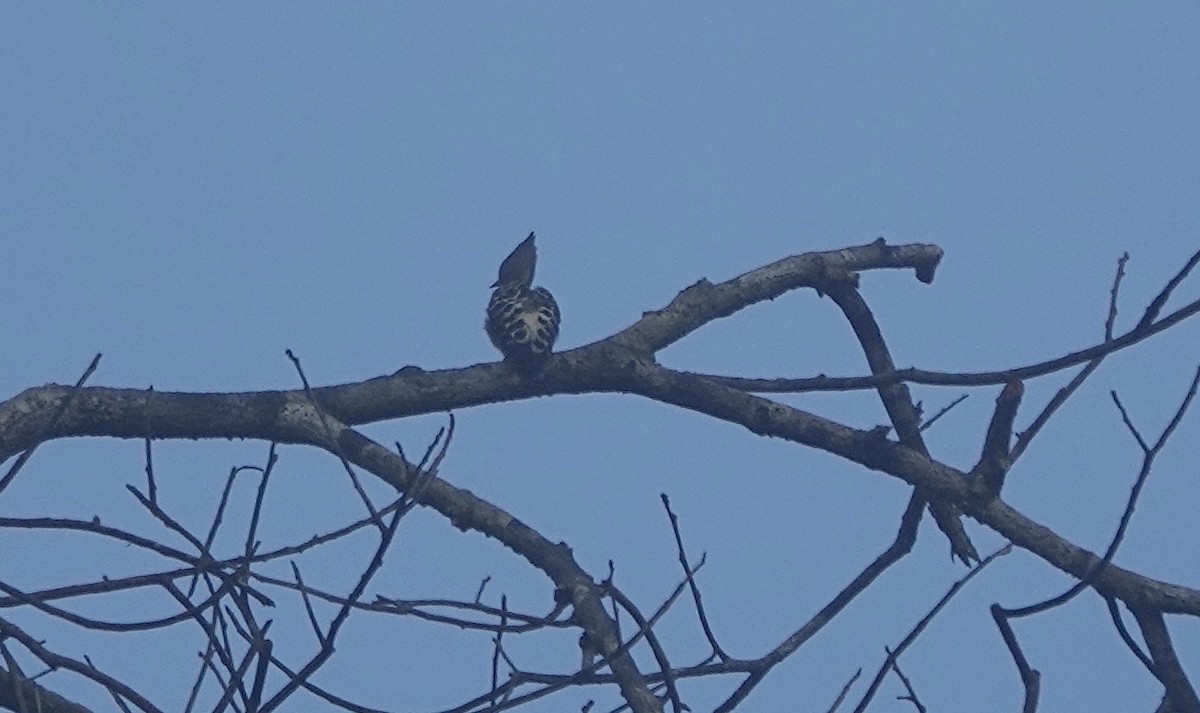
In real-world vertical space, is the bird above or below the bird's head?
below

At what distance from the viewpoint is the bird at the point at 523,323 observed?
4090 millimetres

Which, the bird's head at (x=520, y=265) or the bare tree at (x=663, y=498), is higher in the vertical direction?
the bird's head at (x=520, y=265)

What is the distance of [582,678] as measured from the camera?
2.83 meters

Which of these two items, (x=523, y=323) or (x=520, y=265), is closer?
(x=523, y=323)

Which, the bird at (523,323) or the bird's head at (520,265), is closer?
the bird at (523,323)

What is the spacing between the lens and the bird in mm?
4090

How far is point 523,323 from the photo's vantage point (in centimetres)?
426

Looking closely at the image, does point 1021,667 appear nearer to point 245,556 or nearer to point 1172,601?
point 1172,601

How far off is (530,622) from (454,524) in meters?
0.74

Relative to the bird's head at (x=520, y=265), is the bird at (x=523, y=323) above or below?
below

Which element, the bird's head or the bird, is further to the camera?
the bird's head

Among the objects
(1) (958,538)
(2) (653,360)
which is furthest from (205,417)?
(1) (958,538)

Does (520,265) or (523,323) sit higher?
(520,265)

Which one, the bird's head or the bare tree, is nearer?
the bare tree
